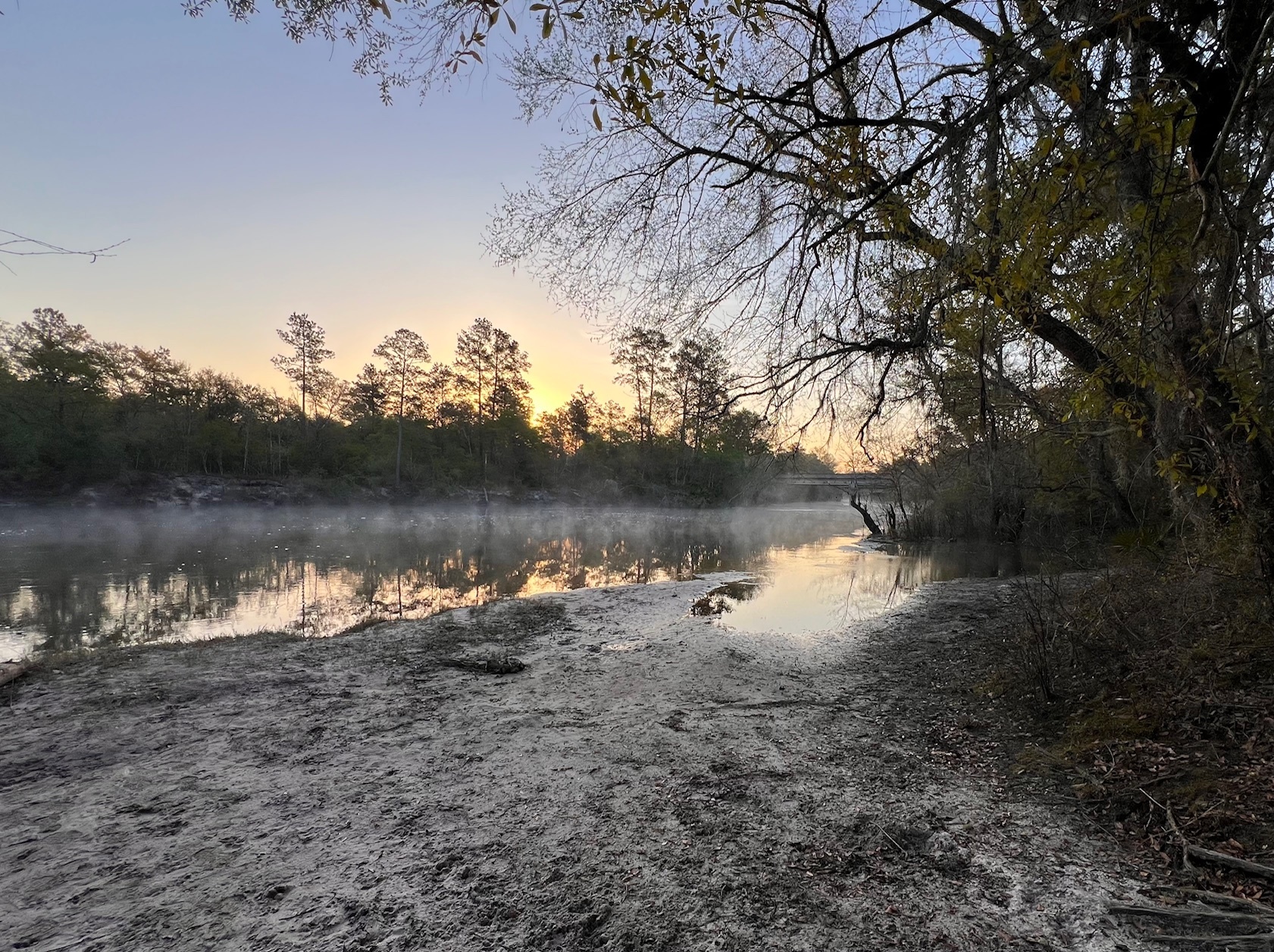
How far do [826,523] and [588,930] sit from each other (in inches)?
1515

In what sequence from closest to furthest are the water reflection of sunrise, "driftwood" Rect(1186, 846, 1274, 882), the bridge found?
"driftwood" Rect(1186, 846, 1274, 882), the water reflection of sunrise, the bridge

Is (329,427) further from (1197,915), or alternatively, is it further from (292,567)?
(1197,915)

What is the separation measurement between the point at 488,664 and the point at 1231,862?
18.9ft

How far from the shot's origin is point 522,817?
10.5 ft

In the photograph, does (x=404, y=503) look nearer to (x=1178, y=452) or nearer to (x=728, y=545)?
(x=728, y=545)

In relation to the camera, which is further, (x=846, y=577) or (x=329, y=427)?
(x=329, y=427)

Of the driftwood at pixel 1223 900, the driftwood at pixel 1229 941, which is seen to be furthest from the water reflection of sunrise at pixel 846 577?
the driftwood at pixel 1229 941

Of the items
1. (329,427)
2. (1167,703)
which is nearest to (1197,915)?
(1167,703)

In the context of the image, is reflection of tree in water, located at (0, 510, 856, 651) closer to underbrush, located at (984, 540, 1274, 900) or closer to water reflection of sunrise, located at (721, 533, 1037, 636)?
water reflection of sunrise, located at (721, 533, 1037, 636)

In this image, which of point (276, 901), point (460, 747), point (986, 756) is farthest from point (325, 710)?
point (986, 756)

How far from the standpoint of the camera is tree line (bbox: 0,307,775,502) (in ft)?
112

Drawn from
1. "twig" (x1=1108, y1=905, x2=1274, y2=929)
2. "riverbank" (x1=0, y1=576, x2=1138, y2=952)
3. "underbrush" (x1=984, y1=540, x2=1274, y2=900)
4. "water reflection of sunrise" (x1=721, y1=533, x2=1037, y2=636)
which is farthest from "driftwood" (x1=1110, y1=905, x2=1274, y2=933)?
"water reflection of sunrise" (x1=721, y1=533, x2=1037, y2=636)

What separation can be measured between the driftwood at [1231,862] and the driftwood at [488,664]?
5327mm

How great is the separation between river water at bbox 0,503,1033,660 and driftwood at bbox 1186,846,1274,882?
620 cm
